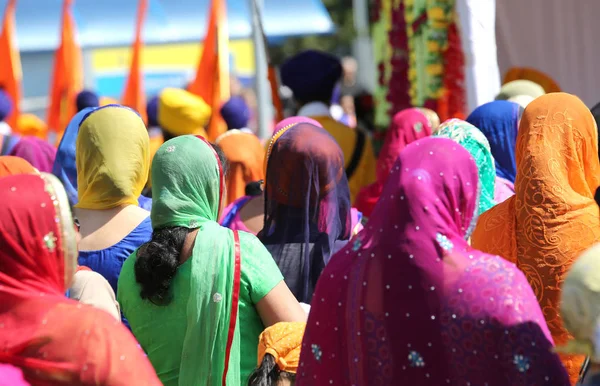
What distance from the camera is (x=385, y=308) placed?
6.91 ft

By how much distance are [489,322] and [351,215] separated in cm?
163

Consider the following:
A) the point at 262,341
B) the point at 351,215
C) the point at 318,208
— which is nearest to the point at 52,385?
the point at 262,341

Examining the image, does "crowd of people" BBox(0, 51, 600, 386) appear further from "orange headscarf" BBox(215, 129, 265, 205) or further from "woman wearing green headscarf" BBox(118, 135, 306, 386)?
"orange headscarf" BBox(215, 129, 265, 205)

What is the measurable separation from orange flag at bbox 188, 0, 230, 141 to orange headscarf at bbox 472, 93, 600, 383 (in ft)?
15.4

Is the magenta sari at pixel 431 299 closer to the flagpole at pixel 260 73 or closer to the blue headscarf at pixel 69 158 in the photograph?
the blue headscarf at pixel 69 158

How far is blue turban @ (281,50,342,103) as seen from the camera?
6055 mm

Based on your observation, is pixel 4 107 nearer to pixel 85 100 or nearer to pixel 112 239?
pixel 85 100

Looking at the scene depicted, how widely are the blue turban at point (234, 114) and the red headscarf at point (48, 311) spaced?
184 inches

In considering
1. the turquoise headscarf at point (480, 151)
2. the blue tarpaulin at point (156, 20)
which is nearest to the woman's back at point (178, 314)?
the turquoise headscarf at point (480, 151)

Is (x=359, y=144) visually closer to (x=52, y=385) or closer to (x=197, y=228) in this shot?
(x=197, y=228)

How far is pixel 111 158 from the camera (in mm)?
3604

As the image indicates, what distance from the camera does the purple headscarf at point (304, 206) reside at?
321cm

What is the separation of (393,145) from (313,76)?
3.96ft

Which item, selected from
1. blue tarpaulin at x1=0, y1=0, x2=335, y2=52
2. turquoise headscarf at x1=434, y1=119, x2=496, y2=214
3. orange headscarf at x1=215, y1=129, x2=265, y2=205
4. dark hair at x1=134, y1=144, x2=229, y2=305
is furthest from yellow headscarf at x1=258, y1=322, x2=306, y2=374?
blue tarpaulin at x1=0, y1=0, x2=335, y2=52
